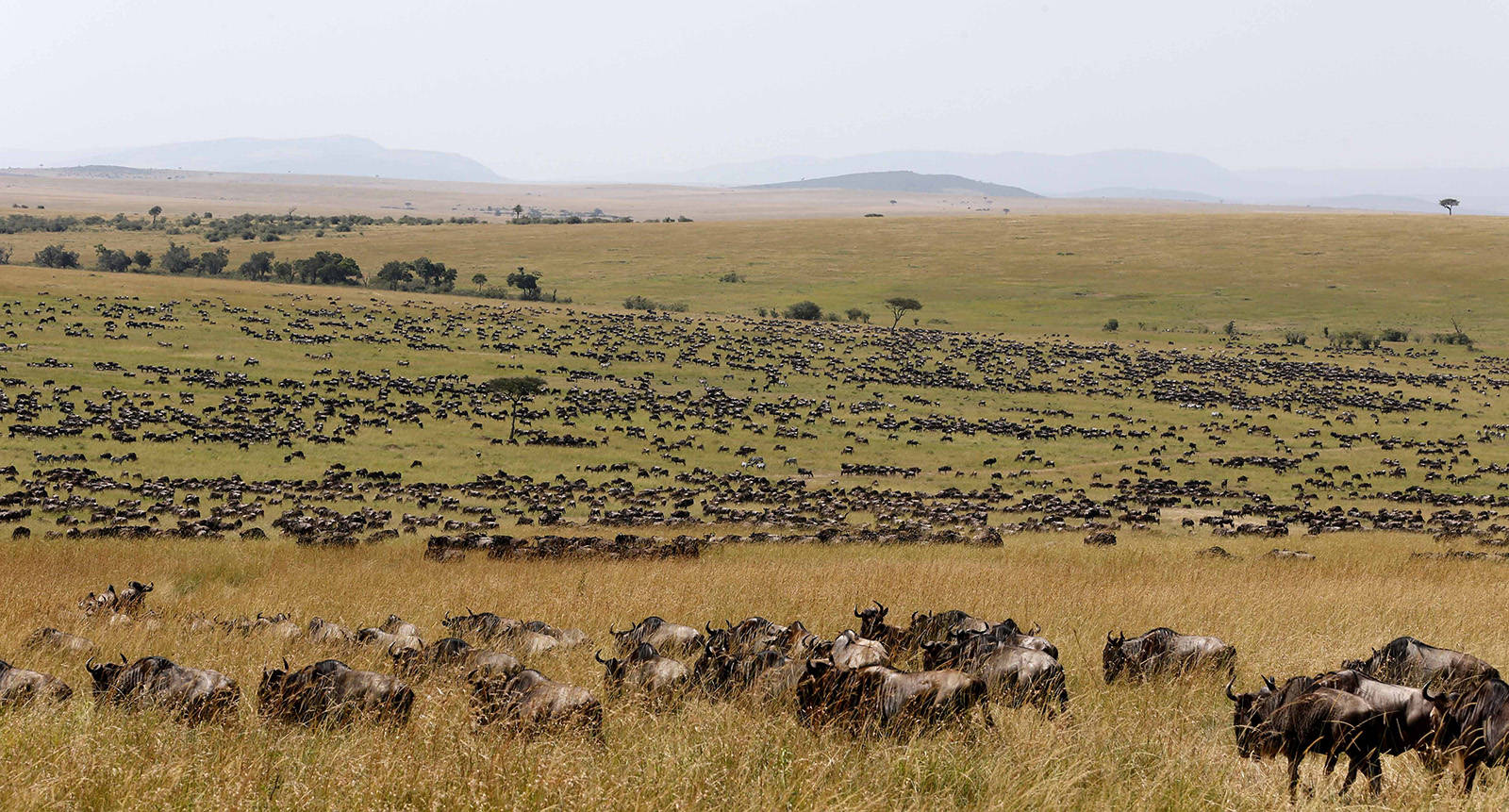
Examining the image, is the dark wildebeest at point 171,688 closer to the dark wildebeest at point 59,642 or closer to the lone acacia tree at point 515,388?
the dark wildebeest at point 59,642

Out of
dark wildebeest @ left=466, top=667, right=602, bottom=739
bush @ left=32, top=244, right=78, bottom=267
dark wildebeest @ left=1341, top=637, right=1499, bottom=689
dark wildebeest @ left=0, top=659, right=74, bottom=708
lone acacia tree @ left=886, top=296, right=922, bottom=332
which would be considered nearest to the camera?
dark wildebeest @ left=466, top=667, right=602, bottom=739

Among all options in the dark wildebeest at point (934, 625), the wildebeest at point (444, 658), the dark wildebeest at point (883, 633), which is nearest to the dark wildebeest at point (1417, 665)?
the dark wildebeest at point (934, 625)

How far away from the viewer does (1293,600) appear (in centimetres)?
1460

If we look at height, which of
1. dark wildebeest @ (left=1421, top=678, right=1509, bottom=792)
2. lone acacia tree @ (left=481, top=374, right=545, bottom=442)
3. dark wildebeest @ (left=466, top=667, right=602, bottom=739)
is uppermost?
dark wildebeest @ (left=1421, top=678, right=1509, bottom=792)

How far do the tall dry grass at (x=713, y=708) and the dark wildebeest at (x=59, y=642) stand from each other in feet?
0.61

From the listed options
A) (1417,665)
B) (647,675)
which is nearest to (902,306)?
(1417,665)

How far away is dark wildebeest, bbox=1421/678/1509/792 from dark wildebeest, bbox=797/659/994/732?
9.73 feet

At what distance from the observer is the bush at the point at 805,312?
331 ft

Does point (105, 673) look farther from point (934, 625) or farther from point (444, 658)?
point (934, 625)

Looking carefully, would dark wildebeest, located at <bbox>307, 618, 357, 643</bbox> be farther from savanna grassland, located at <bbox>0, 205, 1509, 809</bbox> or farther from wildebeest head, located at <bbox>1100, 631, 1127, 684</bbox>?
wildebeest head, located at <bbox>1100, 631, 1127, 684</bbox>

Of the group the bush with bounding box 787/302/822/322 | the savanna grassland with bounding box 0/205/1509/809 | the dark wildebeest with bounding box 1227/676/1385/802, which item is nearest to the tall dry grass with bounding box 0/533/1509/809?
the savanna grassland with bounding box 0/205/1509/809

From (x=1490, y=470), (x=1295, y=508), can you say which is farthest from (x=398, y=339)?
(x=1490, y=470)

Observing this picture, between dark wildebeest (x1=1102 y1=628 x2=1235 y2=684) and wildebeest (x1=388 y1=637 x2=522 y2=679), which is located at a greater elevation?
dark wildebeest (x1=1102 y1=628 x2=1235 y2=684)

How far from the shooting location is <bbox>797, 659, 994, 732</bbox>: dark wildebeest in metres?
7.65
